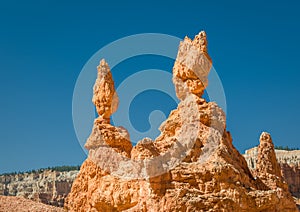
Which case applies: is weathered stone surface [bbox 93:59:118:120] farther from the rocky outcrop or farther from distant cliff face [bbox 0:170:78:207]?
distant cliff face [bbox 0:170:78:207]

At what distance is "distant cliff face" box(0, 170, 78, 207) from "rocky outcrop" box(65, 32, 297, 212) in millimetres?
63720

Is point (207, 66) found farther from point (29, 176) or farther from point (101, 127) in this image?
point (29, 176)

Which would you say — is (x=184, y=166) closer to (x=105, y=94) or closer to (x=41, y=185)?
(x=105, y=94)

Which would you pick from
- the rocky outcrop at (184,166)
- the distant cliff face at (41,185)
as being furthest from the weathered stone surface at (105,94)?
the distant cliff face at (41,185)

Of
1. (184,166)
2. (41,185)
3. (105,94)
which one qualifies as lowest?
(184,166)

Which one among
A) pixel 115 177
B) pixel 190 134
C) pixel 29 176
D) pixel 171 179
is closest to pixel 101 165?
pixel 115 177

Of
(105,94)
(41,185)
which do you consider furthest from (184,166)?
(41,185)

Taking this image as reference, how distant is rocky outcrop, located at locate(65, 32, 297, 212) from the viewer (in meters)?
13.1

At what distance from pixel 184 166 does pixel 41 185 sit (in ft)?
319

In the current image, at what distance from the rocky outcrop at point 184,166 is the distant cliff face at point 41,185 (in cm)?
6372

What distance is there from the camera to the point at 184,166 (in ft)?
45.2

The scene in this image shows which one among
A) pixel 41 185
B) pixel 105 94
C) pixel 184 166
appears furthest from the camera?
pixel 41 185

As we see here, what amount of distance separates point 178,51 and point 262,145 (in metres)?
4.12

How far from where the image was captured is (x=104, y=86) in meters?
21.0
